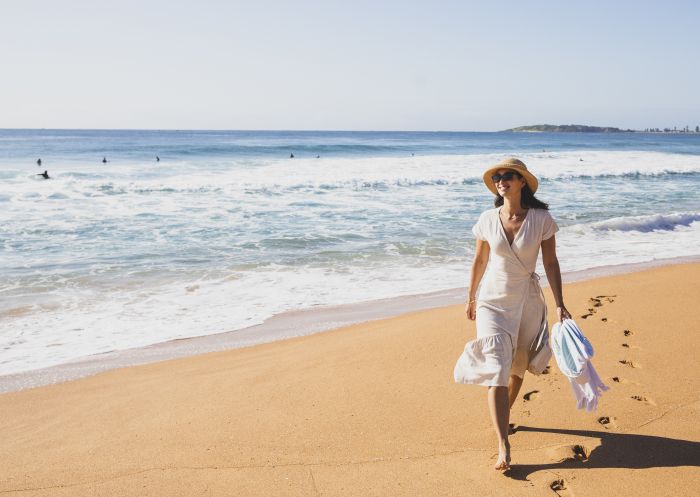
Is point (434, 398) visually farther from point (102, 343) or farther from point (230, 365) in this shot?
point (102, 343)

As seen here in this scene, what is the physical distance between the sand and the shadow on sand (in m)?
0.01

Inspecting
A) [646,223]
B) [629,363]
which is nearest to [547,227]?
[629,363]

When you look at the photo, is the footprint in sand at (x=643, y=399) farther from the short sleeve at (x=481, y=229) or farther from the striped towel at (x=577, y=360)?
the short sleeve at (x=481, y=229)

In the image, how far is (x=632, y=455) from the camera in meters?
3.37

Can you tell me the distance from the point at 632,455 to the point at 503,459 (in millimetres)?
791

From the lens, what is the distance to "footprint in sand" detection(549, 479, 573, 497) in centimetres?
303

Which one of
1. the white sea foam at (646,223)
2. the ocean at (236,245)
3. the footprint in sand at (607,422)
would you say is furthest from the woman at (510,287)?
the white sea foam at (646,223)

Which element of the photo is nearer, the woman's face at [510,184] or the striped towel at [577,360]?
the striped towel at [577,360]

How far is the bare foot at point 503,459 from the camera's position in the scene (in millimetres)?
3225

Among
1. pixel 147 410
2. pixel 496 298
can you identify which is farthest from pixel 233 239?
pixel 496 298

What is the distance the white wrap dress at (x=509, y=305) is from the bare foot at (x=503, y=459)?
36 centimetres

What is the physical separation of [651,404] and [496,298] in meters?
1.56

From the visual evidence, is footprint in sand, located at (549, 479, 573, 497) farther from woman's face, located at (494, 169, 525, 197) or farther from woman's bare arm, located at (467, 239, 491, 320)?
woman's face, located at (494, 169, 525, 197)

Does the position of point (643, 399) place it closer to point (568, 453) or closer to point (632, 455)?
point (632, 455)
